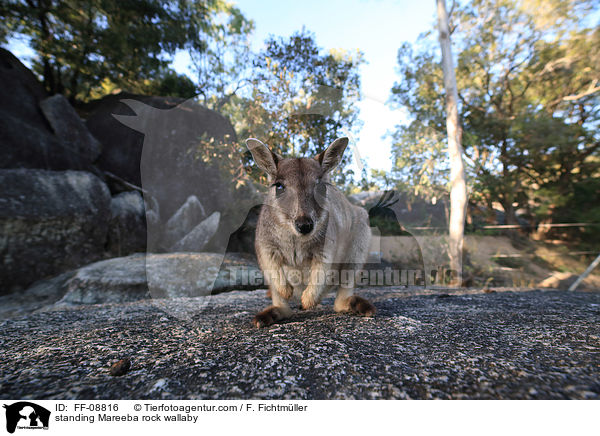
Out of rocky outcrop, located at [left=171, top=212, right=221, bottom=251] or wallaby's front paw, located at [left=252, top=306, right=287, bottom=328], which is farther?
rocky outcrop, located at [left=171, top=212, right=221, bottom=251]

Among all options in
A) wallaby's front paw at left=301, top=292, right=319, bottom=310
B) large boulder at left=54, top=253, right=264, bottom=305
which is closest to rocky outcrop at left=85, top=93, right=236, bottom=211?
large boulder at left=54, top=253, right=264, bottom=305

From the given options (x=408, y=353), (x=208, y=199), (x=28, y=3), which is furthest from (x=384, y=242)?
(x=28, y=3)

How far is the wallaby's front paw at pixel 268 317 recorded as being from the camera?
2.02m

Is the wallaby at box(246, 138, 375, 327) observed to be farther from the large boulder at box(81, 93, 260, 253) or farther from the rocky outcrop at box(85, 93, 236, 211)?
the rocky outcrop at box(85, 93, 236, 211)

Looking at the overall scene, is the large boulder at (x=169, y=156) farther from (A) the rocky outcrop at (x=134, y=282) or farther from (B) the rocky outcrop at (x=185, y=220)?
(A) the rocky outcrop at (x=134, y=282)

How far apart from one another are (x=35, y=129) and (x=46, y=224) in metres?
2.79

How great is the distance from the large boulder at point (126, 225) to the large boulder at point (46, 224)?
396mm

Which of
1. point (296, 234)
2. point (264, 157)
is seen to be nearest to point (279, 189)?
point (264, 157)

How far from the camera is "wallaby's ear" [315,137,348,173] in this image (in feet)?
7.20

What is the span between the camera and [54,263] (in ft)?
14.9

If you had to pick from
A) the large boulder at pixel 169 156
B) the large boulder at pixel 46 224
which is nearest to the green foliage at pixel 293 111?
the large boulder at pixel 169 156

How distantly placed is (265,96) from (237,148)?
3.22 feet
